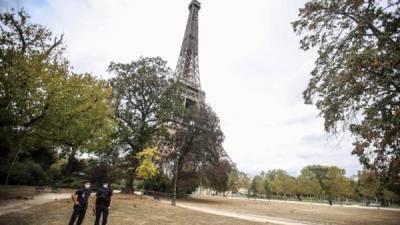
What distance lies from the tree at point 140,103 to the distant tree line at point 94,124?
3.9 inches

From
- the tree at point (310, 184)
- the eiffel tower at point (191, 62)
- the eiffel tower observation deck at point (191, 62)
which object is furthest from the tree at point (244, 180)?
the eiffel tower observation deck at point (191, 62)

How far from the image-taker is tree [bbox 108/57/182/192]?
25.9m

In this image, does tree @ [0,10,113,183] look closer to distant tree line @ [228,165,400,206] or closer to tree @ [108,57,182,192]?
tree @ [108,57,182,192]

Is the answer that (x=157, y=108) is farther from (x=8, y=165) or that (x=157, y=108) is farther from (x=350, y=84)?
(x=350, y=84)

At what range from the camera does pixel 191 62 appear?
59531mm

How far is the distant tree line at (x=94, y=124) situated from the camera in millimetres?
11352

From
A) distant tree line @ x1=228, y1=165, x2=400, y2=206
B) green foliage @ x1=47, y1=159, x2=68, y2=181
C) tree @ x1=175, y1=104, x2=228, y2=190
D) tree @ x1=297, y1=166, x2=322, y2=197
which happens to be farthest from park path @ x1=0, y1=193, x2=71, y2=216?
tree @ x1=297, y1=166, x2=322, y2=197

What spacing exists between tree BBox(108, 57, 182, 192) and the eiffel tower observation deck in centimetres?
2613

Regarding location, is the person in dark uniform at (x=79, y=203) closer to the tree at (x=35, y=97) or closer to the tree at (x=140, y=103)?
the tree at (x=35, y=97)

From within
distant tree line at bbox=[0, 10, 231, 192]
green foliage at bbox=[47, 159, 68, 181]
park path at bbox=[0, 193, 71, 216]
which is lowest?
park path at bbox=[0, 193, 71, 216]

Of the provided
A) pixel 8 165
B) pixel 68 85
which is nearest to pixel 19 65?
pixel 68 85

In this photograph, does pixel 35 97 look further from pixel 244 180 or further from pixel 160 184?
pixel 244 180

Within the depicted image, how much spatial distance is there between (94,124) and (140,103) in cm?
1129

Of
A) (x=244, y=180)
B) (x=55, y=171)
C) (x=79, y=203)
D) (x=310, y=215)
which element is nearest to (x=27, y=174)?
(x=55, y=171)
